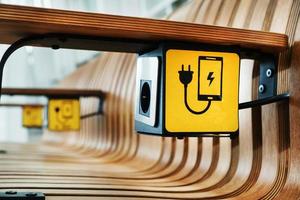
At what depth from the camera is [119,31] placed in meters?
1.83

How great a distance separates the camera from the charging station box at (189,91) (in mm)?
1955

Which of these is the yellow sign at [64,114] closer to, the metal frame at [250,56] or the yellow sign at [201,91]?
the metal frame at [250,56]

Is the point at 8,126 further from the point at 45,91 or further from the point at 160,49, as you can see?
the point at 160,49

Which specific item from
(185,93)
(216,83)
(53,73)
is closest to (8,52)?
(185,93)

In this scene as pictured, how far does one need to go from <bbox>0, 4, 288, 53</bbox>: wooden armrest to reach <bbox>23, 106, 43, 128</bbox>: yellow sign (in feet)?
19.2

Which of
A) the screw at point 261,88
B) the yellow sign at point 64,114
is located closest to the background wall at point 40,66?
the yellow sign at point 64,114

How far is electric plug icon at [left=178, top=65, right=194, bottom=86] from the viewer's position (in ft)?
6.47

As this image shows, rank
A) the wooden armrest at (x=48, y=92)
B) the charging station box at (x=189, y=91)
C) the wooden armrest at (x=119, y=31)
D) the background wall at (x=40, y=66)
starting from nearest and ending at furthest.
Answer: the wooden armrest at (x=119, y=31) → the charging station box at (x=189, y=91) → the wooden armrest at (x=48, y=92) → the background wall at (x=40, y=66)

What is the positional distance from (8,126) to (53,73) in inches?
107

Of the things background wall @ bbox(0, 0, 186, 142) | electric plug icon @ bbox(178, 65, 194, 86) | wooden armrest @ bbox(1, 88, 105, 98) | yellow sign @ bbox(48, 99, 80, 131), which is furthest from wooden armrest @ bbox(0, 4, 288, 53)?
background wall @ bbox(0, 0, 186, 142)

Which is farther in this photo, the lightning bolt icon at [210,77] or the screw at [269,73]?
the screw at [269,73]

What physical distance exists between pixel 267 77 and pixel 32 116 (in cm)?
605

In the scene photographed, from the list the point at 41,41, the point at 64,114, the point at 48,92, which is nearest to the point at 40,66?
the point at 64,114

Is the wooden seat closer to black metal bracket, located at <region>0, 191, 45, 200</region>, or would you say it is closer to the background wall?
black metal bracket, located at <region>0, 191, 45, 200</region>
